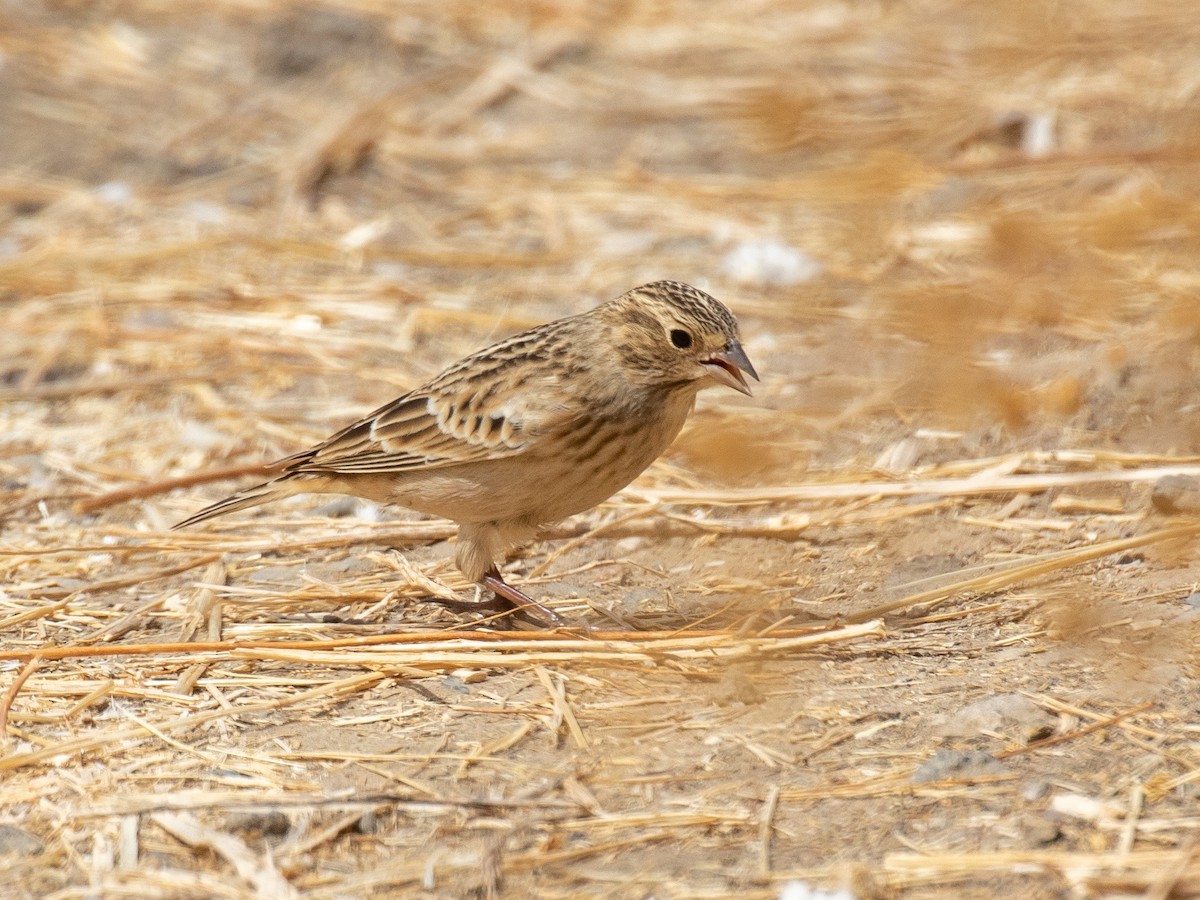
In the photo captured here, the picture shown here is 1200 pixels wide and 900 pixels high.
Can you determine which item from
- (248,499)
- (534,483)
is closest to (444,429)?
(534,483)

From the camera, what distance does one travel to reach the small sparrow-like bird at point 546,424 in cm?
482

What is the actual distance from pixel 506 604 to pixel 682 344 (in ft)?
3.36

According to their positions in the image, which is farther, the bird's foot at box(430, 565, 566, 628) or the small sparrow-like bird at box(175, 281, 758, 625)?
the bird's foot at box(430, 565, 566, 628)

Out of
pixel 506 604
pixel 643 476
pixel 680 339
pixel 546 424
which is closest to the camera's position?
pixel 546 424

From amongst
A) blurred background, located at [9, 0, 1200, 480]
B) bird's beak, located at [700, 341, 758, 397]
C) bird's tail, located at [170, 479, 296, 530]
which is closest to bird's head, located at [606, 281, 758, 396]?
bird's beak, located at [700, 341, 758, 397]

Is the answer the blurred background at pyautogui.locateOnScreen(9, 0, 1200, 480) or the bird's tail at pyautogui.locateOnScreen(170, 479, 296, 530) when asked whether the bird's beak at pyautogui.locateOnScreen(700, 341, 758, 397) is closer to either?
the blurred background at pyautogui.locateOnScreen(9, 0, 1200, 480)

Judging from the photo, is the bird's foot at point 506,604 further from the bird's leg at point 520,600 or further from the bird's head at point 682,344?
the bird's head at point 682,344

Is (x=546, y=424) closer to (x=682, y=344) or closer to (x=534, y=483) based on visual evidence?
(x=534, y=483)

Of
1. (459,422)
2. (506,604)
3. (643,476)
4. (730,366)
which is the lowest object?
(506,604)

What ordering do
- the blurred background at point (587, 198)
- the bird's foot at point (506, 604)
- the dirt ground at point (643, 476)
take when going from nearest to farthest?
the dirt ground at point (643, 476) → the bird's foot at point (506, 604) → the blurred background at point (587, 198)

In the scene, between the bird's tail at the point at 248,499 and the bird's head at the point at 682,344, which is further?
the bird's tail at the point at 248,499

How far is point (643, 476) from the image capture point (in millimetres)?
6172

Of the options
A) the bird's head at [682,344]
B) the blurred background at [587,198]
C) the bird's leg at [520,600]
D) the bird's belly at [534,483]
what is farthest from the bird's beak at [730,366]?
the bird's leg at [520,600]

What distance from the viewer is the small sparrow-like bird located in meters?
4.82
